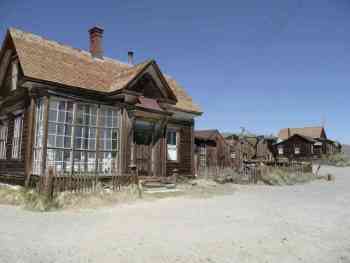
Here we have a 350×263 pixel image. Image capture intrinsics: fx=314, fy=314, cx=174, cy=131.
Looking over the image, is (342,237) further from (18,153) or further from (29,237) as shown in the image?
(18,153)

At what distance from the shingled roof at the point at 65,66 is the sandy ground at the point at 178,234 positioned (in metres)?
5.45

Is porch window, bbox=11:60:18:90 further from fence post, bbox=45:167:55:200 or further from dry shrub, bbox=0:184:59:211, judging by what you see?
fence post, bbox=45:167:55:200

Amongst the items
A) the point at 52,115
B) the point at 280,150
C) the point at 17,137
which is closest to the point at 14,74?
the point at 17,137

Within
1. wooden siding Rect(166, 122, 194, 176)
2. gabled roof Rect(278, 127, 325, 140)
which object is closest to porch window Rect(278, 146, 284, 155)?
gabled roof Rect(278, 127, 325, 140)

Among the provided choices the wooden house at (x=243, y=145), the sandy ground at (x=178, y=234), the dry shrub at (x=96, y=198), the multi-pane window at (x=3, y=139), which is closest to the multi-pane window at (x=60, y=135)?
the dry shrub at (x=96, y=198)

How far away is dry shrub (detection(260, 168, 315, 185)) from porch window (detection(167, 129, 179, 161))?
658 centimetres

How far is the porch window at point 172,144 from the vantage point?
17.7 m

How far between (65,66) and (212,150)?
51.8ft

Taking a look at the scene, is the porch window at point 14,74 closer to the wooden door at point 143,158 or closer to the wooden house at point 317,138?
the wooden door at point 143,158

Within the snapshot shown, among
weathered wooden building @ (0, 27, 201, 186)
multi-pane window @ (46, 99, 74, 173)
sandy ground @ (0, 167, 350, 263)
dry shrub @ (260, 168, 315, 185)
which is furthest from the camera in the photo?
dry shrub @ (260, 168, 315, 185)

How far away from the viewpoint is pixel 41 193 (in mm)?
10562

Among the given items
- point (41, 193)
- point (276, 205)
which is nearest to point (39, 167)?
point (41, 193)

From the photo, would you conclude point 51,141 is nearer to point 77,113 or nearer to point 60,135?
point 60,135

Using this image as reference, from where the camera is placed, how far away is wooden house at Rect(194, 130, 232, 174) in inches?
1022
